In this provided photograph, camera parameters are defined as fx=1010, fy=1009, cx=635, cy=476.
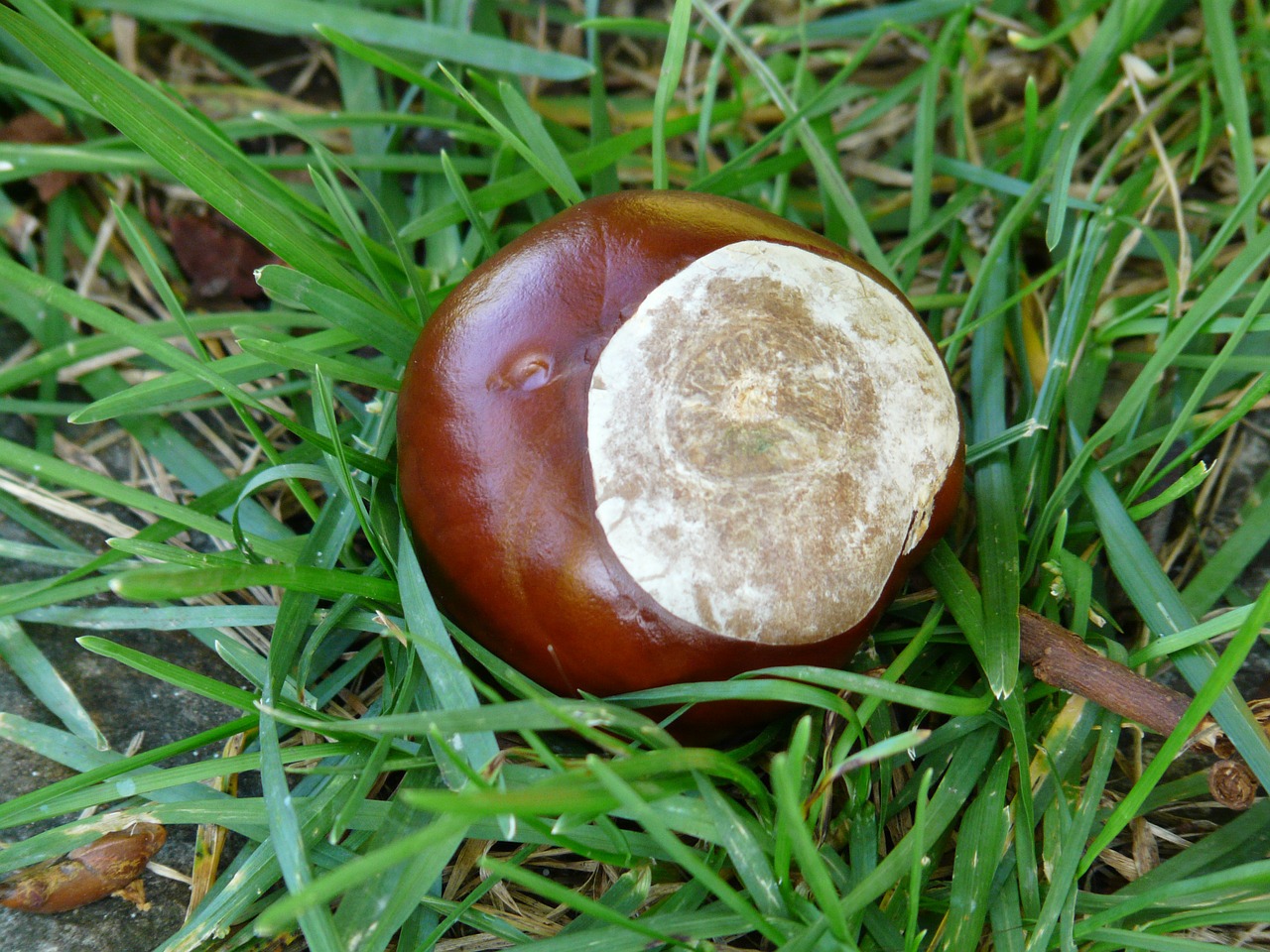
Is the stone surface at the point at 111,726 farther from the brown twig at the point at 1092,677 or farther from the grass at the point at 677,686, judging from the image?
the brown twig at the point at 1092,677

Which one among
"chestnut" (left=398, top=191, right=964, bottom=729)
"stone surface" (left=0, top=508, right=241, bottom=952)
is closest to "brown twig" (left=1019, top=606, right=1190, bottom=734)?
"chestnut" (left=398, top=191, right=964, bottom=729)

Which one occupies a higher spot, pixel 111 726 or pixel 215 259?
pixel 215 259

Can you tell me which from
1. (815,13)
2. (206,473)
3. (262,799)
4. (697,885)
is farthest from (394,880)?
(815,13)

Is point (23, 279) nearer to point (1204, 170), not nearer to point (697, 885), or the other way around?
point (697, 885)

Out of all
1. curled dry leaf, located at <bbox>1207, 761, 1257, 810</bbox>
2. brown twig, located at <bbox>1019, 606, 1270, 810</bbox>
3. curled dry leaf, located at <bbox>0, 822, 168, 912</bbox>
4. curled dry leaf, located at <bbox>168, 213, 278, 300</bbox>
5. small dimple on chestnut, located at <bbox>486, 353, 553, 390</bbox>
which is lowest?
curled dry leaf, located at <bbox>0, 822, 168, 912</bbox>

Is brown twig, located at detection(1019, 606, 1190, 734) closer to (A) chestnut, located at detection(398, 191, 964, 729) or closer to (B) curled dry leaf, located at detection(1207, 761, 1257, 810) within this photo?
(B) curled dry leaf, located at detection(1207, 761, 1257, 810)

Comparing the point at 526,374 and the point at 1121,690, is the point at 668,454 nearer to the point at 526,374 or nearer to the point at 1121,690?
the point at 526,374

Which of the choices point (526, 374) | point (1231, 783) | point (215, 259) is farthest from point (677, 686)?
point (215, 259)
